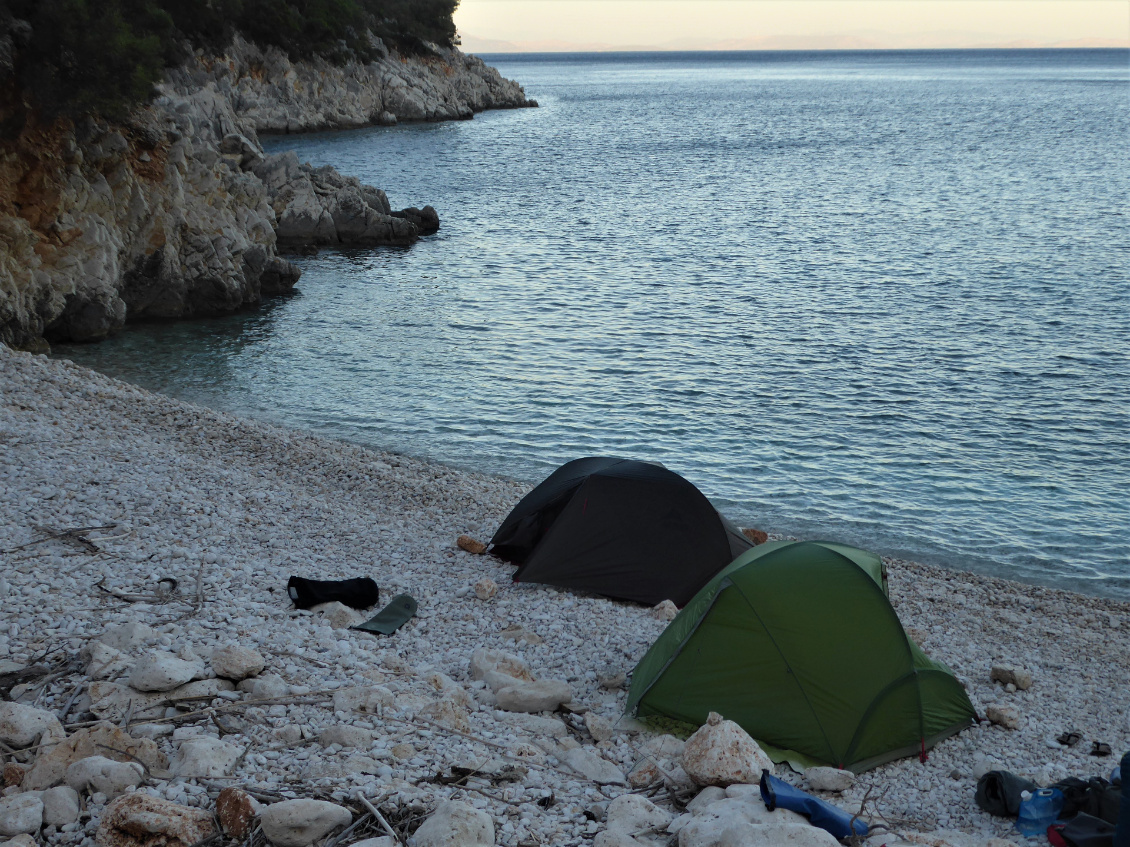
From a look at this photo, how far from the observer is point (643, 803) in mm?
6020

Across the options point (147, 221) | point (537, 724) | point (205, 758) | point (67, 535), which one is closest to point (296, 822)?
point (205, 758)

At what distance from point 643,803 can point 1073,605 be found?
9876mm

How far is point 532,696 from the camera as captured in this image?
26.1 feet

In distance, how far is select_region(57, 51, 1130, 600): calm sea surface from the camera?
17078mm

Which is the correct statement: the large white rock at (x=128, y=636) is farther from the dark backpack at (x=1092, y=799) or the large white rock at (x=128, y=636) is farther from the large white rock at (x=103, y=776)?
the dark backpack at (x=1092, y=799)

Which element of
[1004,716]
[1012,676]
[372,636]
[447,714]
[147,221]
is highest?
[147,221]

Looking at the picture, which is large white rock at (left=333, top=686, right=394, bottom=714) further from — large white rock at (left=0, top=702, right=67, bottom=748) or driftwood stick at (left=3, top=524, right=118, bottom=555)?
driftwood stick at (left=3, top=524, right=118, bottom=555)

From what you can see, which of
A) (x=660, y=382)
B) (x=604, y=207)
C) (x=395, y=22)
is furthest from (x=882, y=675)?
(x=395, y=22)

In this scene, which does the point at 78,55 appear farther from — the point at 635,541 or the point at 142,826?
the point at 142,826

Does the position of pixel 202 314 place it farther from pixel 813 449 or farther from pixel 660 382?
pixel 813 449

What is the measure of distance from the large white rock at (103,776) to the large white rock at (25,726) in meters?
0.59

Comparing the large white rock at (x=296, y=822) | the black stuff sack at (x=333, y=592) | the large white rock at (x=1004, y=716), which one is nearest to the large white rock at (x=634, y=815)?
the large white rock at (x=296, y=822)

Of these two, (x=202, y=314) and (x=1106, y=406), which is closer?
(x=1106, y=406)

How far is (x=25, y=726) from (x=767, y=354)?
71.3 feet
